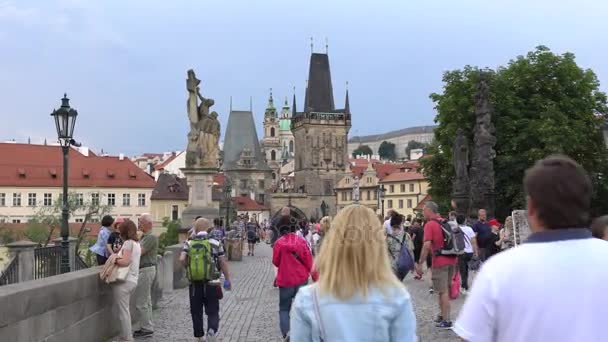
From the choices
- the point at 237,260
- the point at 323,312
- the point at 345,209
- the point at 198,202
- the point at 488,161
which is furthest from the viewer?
the point at 237,260

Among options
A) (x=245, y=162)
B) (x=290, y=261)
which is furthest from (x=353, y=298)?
(x=245, y=162)

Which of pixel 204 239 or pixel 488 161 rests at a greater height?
pixel 488 161

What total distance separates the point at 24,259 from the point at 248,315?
12.8ft

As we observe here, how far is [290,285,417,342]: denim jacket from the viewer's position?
3619 mm

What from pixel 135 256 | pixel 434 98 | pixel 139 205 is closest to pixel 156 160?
pixel 139 205

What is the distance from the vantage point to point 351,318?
3.63 meters

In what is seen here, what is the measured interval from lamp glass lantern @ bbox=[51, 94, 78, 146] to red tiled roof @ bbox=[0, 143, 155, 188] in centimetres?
6822

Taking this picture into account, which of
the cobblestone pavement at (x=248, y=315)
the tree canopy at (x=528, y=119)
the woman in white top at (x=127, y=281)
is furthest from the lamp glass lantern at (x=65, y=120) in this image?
the tree canopy at (x=528, y=119)

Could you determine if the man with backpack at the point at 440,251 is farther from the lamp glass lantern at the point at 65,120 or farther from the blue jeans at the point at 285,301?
the lamp glass lantern at the point at 65,120

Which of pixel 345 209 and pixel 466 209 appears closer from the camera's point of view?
pixel 345 209

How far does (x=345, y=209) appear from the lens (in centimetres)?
400

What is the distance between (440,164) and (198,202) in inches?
803

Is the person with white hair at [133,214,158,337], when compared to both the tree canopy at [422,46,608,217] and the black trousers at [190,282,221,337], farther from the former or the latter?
the tree canopy at [422,46,608,217]

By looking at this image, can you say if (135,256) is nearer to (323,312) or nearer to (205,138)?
(323,312)
